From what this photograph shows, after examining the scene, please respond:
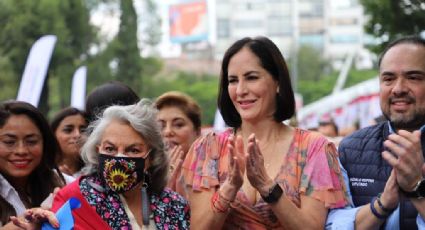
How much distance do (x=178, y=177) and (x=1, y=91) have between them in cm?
3266

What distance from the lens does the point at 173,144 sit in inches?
236

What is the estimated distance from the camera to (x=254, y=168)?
371cm

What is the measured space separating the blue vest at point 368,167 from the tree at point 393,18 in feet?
27.3

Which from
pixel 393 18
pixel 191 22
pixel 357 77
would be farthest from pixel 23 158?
pixel 191 22

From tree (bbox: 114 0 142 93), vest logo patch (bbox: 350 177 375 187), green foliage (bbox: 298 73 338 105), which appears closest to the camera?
vest logo patch (bbox: 350 177 375 187)

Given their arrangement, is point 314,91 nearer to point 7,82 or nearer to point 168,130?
point 7,82

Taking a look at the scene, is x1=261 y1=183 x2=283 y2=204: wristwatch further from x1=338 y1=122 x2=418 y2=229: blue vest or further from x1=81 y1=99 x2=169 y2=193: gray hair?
x1=81 y1=99 x2=169 y2=193: gray hair

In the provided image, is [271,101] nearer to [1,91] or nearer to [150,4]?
[1,91]

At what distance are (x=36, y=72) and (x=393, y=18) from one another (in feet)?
19.5

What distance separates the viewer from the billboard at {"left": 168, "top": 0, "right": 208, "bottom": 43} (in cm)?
10338

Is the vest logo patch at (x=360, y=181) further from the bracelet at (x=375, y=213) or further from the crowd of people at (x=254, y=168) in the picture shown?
the bracelet at (x=375, y=213)

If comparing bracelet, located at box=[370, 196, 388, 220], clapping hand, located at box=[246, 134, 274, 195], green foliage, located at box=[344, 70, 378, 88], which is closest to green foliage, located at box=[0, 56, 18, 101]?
clapping hand, located at box=[246, 134, 274, 195]

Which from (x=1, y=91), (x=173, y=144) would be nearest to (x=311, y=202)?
(x=173, y=144)

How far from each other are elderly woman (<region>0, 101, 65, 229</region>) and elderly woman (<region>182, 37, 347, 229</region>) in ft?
3.27
